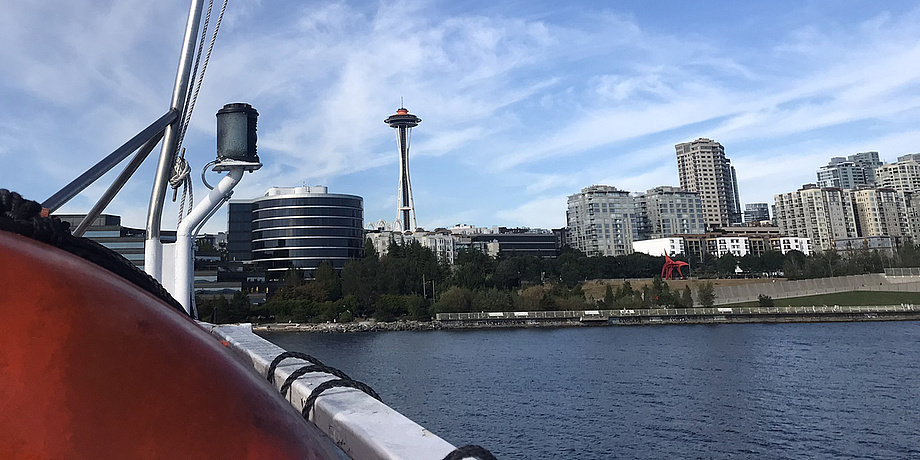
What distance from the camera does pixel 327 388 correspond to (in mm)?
2666

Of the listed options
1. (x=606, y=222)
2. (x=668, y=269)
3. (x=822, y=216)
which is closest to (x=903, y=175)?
(x=822, y=216)

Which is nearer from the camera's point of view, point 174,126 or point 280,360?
point 280,360

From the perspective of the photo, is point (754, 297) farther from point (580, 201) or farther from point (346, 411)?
point (346, 411)

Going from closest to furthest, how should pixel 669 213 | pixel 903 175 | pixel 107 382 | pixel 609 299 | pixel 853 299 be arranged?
1. pixel 107 382
2. pixel 853 299
3. pixel 609 299
4. pixel 669 213
5. pixel 903 175

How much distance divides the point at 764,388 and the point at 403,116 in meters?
123

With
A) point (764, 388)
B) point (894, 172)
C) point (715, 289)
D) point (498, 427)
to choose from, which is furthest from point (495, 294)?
point (894, 172)

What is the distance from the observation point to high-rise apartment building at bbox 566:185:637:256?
152m

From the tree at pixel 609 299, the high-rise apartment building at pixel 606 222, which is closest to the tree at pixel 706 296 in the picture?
the tree at pixel 609 299

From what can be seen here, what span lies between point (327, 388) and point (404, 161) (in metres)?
143

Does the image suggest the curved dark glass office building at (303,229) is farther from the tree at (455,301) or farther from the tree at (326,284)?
the tree at (455,301)

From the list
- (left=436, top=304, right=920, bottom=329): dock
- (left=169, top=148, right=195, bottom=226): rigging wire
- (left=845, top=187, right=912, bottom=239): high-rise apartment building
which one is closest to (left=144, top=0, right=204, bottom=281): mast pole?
(left=169, top=148, right=195, bottom=226): rigging wire

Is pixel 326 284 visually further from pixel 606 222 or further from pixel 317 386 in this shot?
pixel 606 222

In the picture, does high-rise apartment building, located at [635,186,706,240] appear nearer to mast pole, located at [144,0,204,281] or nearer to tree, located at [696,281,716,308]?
tree, located at [696,281,716,308]

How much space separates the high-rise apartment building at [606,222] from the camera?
5989 inches
